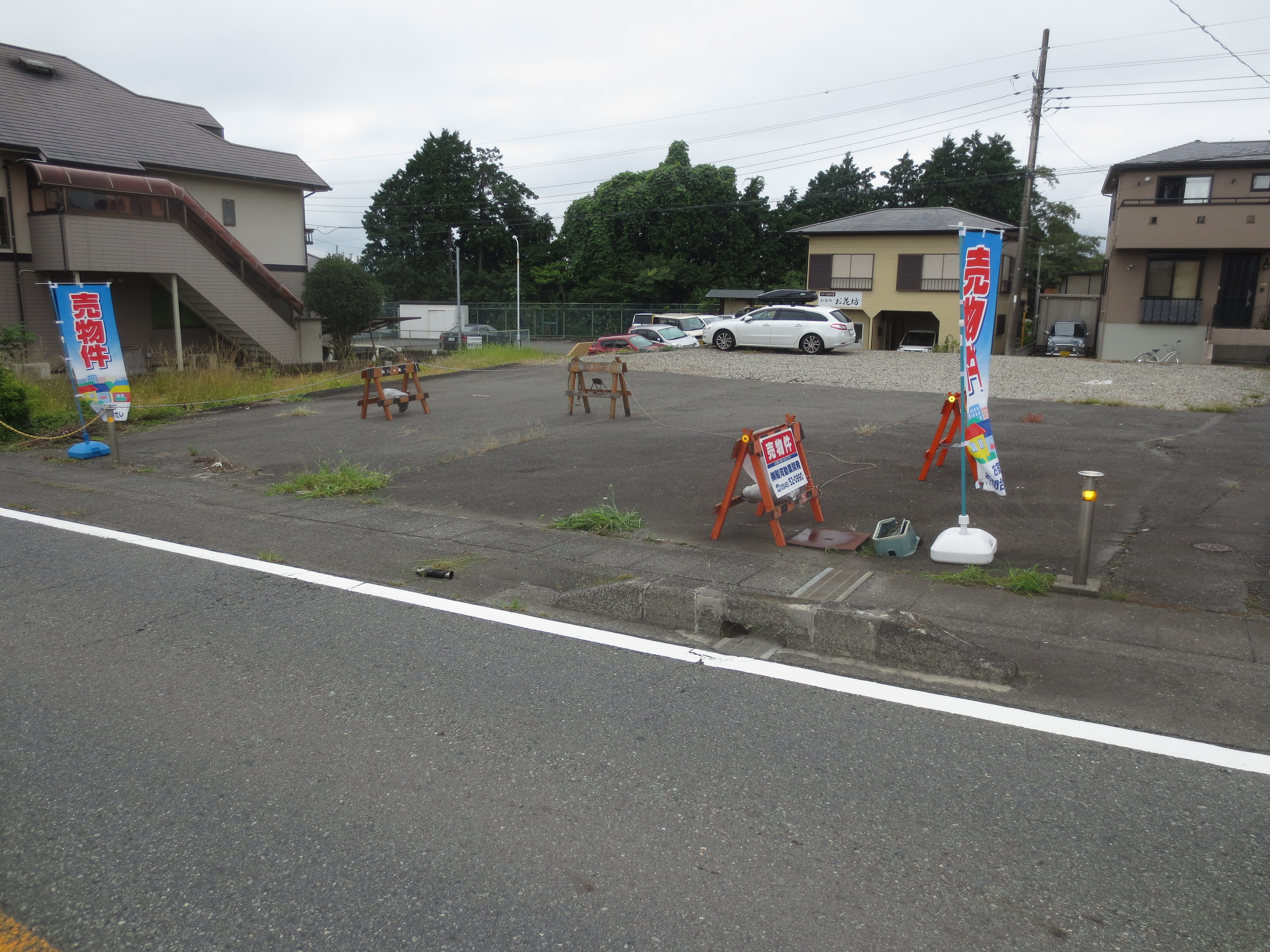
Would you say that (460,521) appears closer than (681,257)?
Yes

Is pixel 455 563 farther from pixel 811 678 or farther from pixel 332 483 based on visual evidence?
pixel 332 483

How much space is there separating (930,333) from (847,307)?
4.08 meters

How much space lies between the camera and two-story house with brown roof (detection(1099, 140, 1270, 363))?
29344 mm

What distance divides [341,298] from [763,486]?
2343 centimetres

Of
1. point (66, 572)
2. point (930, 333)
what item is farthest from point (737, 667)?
point (930, 333)

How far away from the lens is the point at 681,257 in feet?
176

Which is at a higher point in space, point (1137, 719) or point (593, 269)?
point (593, 269)

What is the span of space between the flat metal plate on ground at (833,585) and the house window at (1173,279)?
30974 mm

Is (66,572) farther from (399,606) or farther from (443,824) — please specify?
(443,824)

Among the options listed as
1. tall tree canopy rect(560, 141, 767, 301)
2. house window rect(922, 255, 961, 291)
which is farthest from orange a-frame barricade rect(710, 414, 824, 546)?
tall tree canopy rect(560, 141, 767, 301)

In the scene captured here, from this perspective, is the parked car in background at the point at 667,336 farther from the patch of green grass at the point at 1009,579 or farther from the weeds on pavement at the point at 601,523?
the patch of green grass at the point at 1009,579

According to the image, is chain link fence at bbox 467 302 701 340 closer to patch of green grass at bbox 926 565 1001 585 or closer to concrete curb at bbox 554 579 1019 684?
patch of green grass at bbox 926 565 1001 585

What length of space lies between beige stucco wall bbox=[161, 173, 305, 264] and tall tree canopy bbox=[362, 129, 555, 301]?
36432mm

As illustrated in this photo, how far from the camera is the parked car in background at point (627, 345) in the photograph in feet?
93.1
